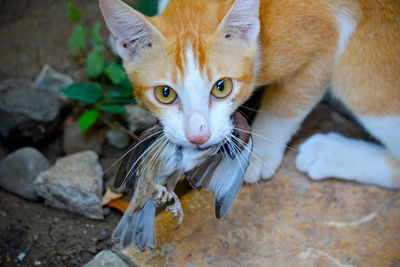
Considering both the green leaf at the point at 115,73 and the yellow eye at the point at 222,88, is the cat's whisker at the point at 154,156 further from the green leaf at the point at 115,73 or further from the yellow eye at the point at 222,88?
the green leaf at the point at 115,73

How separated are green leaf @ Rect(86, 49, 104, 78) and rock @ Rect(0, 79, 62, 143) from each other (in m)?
0.28

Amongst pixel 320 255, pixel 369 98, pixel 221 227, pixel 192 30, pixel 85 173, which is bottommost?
pixel 320 255

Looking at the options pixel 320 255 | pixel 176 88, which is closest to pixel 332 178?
pixel 320 255

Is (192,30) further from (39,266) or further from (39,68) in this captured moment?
(39,68)

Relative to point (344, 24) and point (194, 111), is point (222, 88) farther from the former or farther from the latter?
point (344, 24)

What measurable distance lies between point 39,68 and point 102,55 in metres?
0.42

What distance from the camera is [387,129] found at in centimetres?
178

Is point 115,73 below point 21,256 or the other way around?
the other way around

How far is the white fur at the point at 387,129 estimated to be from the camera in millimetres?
1751

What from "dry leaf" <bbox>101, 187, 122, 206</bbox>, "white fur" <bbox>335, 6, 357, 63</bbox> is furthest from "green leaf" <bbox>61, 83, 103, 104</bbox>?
"white fur" <bbox>335, 6, 357, 63</bbox>

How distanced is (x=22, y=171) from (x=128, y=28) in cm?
102

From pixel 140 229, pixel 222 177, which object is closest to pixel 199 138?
pixel 222 177

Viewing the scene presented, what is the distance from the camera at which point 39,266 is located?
5.26ft

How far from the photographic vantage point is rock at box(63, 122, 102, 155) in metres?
2.23
